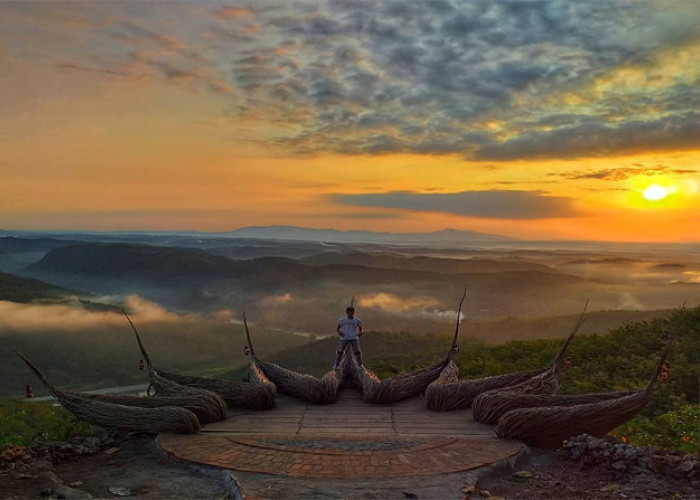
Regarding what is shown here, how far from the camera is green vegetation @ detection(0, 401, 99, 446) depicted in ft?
26.6

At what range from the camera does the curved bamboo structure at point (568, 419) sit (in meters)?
6.79

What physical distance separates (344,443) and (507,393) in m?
2.30

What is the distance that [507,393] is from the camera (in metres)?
7.79

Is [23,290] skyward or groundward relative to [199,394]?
groundward

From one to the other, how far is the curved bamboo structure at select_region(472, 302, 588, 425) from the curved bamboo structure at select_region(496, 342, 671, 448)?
64 centimetres

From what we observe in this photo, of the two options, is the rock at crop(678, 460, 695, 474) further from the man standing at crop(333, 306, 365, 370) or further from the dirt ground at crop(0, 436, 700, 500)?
the man standing at crop(333, 306, 365, 370)

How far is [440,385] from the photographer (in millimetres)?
8703

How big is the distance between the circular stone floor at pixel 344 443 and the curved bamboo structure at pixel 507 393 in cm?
16

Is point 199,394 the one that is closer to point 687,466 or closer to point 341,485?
point 341,485

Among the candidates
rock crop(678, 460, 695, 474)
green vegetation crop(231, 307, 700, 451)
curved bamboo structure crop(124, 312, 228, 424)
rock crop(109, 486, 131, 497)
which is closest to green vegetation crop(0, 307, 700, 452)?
green vegetation crop(231, 307, 700, 451)

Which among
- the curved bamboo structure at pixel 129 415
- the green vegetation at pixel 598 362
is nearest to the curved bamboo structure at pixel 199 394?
the curved bamboo structure at pixel 129 415

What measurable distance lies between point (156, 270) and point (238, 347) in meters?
34.9

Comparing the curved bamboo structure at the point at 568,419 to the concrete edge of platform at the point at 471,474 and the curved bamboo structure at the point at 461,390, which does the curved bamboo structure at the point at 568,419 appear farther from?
the curved bamboo structure at the point at 461,390

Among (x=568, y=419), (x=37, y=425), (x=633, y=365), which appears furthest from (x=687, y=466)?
(x=37, y=425)
